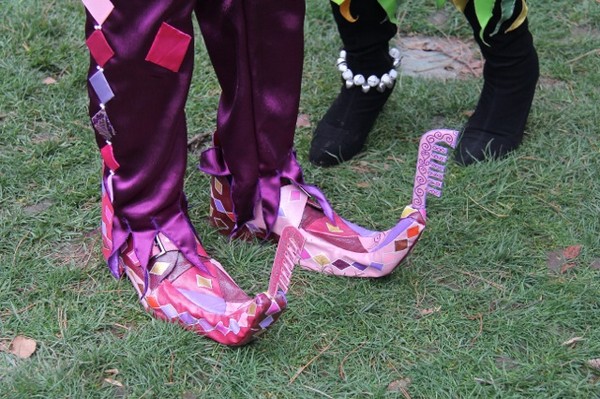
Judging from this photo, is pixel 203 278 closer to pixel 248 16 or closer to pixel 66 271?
pixel 66 271

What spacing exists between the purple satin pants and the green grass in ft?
0.53

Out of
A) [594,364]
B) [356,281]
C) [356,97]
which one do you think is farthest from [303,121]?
[594,364]

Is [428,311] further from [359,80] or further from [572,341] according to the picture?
[359,80]

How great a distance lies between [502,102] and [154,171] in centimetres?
94

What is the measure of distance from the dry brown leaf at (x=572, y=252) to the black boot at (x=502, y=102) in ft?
1.14

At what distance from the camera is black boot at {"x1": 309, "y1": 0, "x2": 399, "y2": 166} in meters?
1.94

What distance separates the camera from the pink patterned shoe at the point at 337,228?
5.04 feet

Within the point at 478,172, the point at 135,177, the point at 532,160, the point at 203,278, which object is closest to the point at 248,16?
the point at 135,177

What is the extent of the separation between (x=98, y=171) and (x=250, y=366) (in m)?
0.73

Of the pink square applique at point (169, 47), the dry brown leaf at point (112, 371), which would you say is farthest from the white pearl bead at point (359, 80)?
the dry brown leaf at point (112, 371)

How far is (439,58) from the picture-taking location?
2.50 meters

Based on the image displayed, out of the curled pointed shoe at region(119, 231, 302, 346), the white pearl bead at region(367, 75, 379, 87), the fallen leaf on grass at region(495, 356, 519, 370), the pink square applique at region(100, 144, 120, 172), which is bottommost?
the fallen leaf on grass at region(495, 356, 519, 370)

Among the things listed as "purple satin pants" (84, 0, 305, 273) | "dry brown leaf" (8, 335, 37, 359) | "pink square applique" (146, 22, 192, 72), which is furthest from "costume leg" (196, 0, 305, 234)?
"dry brown leaf" (8, 335, 37, 359)

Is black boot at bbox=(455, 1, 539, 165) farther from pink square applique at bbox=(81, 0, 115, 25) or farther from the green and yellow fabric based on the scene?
pink square applique at bbox=(81, 0, 115, 25)
